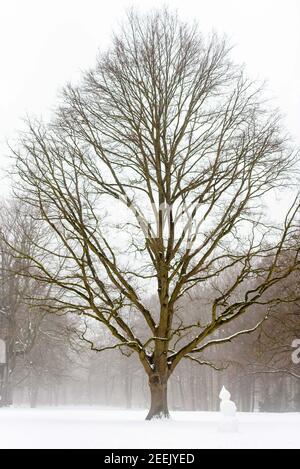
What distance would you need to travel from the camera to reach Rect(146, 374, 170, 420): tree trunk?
16.3m

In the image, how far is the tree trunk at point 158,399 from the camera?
1633 centimetres

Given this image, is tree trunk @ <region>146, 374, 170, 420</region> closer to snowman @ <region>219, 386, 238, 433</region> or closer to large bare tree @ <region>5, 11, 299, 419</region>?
large bare tree @ <region>5, 11, 299, 419</region>

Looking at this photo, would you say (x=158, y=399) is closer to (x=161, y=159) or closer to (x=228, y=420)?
(x=228, y=420)

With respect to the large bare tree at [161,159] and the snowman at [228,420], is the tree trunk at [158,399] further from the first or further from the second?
the snowman at [228,420]

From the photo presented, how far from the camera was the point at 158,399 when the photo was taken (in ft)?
53.9

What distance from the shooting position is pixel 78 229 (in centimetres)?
1659

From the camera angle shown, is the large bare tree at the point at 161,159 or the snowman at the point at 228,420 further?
the large bare tree at the point at 161,159

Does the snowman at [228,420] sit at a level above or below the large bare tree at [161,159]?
below

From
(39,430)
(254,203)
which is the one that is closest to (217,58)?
(254,203)

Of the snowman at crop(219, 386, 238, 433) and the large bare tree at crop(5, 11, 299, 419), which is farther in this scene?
the large bare tree at crop(5, 11, 299, 419)

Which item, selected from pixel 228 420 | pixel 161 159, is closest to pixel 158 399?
pixel 228 420

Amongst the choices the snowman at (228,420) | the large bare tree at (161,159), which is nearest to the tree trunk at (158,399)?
the large bare tree at (161,159)

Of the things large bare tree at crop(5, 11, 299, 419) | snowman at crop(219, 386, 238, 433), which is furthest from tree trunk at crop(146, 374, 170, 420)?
snowman at crop(219, 386, 238, 433)

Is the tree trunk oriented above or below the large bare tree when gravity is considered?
below
